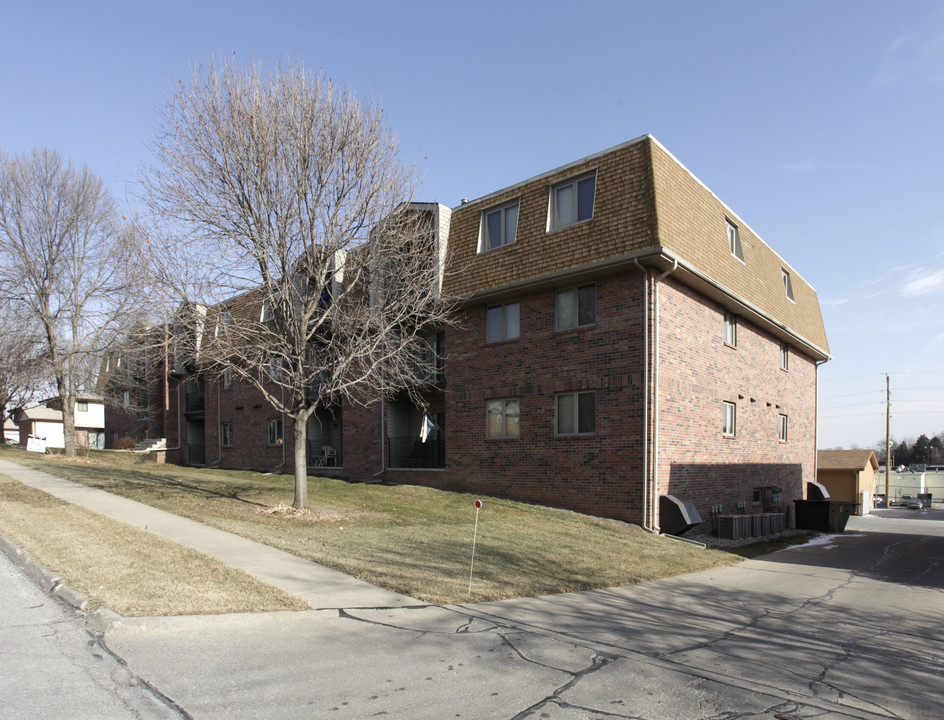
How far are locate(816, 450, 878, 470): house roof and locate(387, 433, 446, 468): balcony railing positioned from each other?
28.9 meters

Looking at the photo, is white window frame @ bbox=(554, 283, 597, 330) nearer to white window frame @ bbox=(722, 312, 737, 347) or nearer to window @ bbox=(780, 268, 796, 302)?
A: white window frame @ bbox=(722, 312, 737, 347)

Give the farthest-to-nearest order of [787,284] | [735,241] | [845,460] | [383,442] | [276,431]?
[845,460], [276,431], [787,284], [383,442], [735,241]

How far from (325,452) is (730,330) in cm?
1539

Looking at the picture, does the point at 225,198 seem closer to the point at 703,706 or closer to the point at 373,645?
the point at 373,645

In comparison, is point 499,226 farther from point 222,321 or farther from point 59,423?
point 59,423

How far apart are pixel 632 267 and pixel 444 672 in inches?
452

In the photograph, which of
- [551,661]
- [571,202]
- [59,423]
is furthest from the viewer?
[59,423]

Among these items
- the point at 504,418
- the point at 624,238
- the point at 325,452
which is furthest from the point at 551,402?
the point at 325,452

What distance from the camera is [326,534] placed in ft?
38.9

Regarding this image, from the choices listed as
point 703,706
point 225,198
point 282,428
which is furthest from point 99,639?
point 282,428

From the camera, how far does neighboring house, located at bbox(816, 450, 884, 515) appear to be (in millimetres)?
38562

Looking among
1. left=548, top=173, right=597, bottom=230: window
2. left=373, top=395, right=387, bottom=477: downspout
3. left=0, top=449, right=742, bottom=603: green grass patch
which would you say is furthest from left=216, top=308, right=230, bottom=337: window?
left=548, top=173, right=597, bottom=230: window

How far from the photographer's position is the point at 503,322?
59.7 feet

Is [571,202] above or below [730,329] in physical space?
above
